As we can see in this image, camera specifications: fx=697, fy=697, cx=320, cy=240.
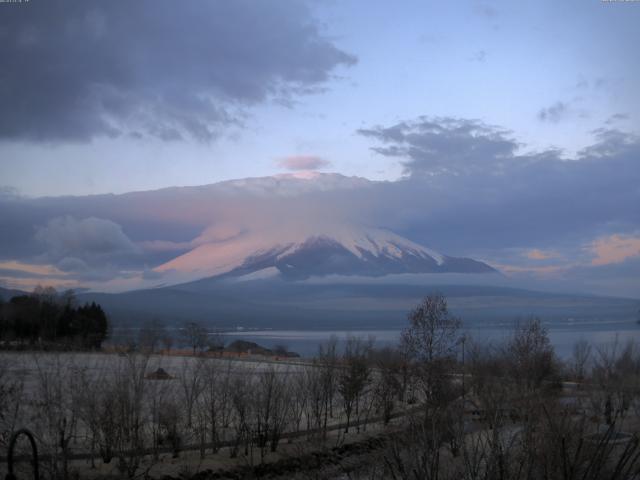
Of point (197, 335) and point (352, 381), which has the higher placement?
point (352, 381)

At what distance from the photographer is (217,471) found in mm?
25625

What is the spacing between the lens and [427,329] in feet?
130

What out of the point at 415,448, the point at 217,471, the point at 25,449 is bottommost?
the point at 217,471

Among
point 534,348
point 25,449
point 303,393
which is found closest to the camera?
point 25,449

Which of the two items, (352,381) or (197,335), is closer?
(352,381)

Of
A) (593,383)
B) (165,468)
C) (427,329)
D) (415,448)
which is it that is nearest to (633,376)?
(593,383)

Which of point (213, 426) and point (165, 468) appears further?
point (213, 426)

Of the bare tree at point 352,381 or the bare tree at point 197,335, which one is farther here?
the bare tree at point 197,335

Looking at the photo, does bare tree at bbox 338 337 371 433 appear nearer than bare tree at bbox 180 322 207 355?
Yes

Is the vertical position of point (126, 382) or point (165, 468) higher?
point (126, 382)

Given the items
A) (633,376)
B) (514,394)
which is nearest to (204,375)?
(514,394)

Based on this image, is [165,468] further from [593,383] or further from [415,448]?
[593,383]

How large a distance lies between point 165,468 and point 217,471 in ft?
6.19

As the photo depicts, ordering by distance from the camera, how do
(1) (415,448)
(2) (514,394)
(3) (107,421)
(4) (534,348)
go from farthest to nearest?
(4) (534,348) < (2) (514,394) < (3) (107,421) < (1) (415,448)
